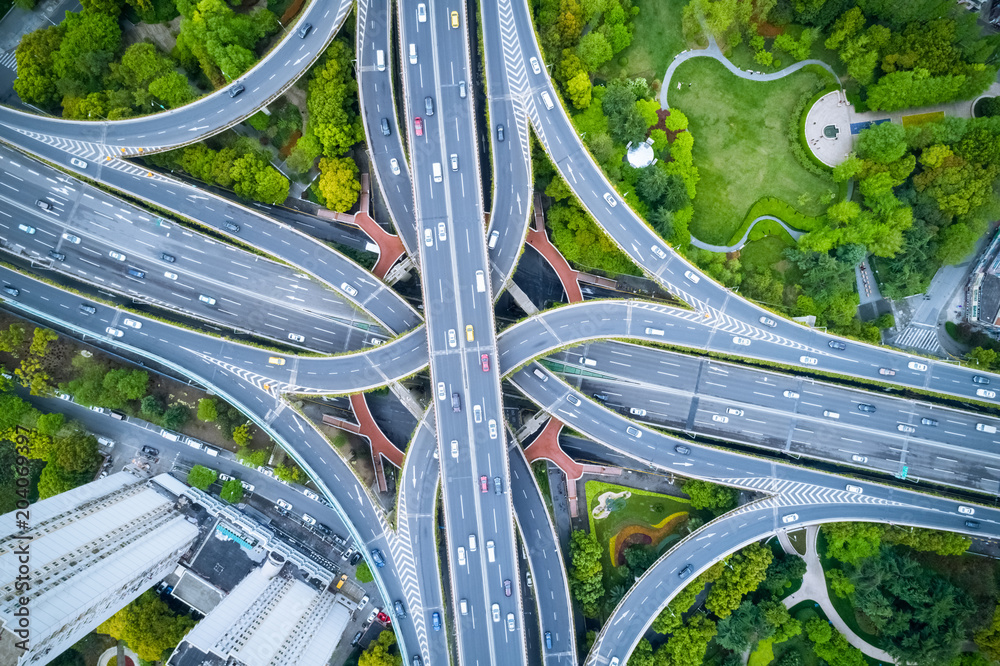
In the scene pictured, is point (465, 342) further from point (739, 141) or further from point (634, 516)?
point (739, 141)

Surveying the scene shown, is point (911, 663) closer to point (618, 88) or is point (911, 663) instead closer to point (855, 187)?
point (855, 187)

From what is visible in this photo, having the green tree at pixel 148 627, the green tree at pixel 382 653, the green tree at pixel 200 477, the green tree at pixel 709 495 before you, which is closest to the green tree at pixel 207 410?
the green tree at pixel 200 477

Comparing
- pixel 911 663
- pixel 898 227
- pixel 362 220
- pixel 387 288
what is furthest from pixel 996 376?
pixel 362 220

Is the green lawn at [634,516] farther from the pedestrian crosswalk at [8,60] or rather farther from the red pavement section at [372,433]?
the pedestrian crosswalk at [8,60]

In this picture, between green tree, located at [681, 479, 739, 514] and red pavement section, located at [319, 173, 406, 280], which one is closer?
green tree, located at [681, 479, 739, 514]

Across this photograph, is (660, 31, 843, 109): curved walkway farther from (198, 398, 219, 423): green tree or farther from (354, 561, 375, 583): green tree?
(354, 561, 375, 583): green tree

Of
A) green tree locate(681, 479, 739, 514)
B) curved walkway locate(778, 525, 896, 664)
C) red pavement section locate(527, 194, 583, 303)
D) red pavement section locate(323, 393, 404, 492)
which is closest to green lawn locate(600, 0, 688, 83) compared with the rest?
red pavement section locate(527, 194, 583, 303)
